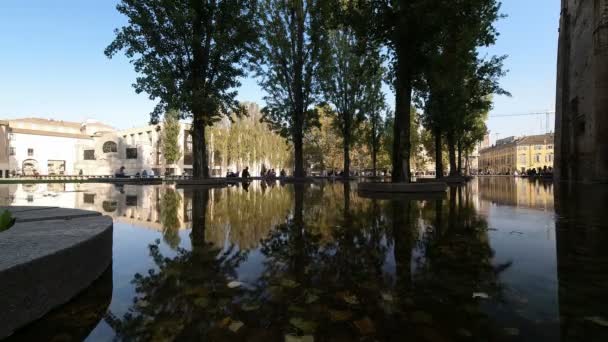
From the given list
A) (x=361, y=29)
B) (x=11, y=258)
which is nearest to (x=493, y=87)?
(x=361, y=29)

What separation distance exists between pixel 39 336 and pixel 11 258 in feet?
1.71

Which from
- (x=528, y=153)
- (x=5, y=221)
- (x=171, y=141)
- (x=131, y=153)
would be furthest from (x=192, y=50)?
(x=528, y=153)

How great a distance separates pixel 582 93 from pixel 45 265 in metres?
32.5

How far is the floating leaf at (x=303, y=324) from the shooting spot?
2053 mm

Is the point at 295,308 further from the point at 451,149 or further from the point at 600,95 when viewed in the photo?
the point at 451,149

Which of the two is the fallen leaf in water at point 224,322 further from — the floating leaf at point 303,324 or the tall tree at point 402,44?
the tall tree at point 402,44

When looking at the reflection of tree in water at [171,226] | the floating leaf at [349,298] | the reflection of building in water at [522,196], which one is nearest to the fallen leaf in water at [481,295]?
the floating leaf at [349,298]

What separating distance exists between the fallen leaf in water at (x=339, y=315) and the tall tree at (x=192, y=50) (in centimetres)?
1687

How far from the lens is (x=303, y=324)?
2115 mm

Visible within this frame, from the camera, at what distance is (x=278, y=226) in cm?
596

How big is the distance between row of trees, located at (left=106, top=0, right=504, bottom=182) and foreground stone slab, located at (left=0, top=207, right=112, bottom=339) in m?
12.3

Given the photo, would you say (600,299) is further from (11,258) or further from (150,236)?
(150,236)

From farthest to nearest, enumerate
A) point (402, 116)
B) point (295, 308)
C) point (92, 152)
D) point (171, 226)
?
point (92, 152), point (402, 116), point (171, 226), point (295, 308)

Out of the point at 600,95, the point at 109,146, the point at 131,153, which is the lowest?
the point at 131,153
